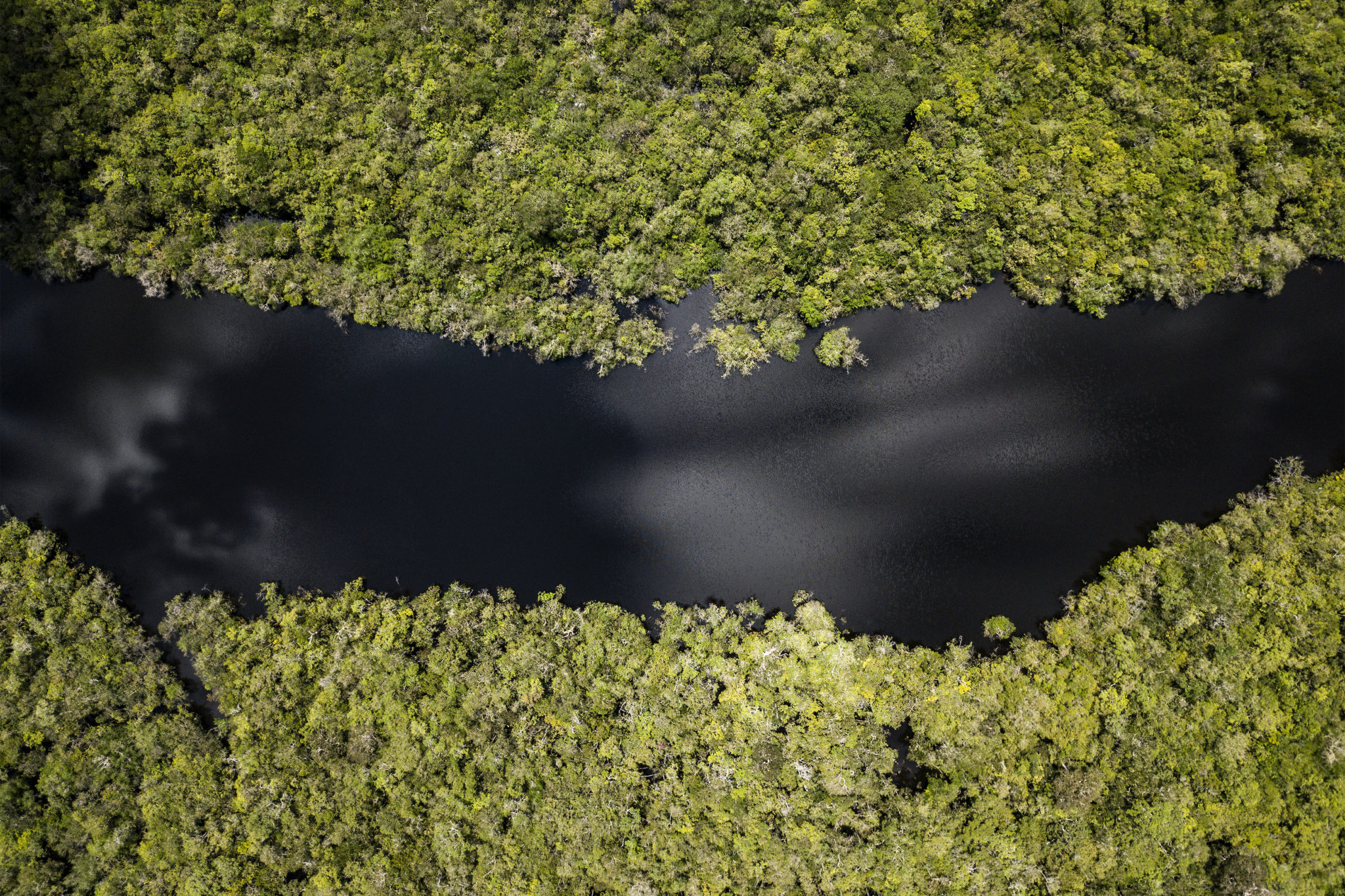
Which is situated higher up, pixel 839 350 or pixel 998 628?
pixel 839 350

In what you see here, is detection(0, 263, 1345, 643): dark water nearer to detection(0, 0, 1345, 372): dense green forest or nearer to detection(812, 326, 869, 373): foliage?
detection(812, 326, 869, 373): foliage

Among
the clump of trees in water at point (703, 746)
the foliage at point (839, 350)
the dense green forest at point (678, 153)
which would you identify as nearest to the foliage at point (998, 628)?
the clump of trees in water at point (703, 746)

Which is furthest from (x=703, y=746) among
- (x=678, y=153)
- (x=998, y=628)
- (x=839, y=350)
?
(x=678, y=153)

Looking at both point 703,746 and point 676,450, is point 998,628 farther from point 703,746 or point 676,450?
point 676,450

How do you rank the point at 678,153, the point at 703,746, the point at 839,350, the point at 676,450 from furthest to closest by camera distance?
1. the point at 676,450
2. the point at 839,350
3. the point at 678,153
4. the point at 703,746

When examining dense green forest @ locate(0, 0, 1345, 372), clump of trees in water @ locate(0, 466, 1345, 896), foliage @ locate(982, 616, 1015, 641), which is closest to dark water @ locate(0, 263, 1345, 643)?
foliage @ locate(982, 616, 1015, 641)

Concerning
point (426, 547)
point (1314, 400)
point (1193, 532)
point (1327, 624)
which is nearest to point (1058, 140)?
point (1314, 400)
